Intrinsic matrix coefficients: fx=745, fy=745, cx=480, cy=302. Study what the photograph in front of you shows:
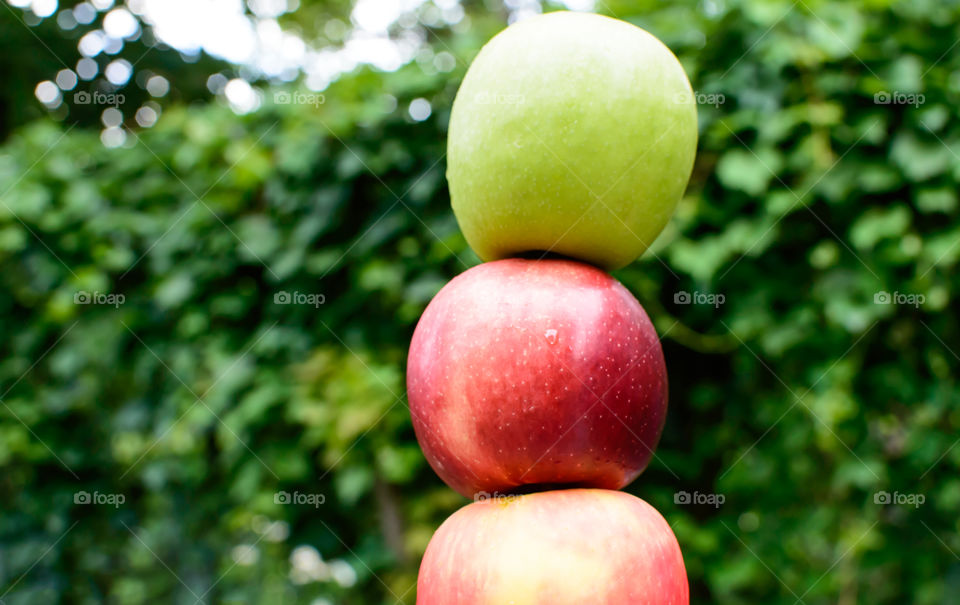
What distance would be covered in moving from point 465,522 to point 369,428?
1459 millimetres

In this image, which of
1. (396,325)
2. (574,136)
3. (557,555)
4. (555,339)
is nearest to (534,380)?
(555,339)

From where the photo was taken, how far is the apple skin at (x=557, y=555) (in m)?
0.96

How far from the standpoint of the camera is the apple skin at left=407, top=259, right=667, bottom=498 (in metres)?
1.03

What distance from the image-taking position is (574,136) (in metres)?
1.06

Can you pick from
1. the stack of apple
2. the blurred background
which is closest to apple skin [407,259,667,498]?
the stack of apple

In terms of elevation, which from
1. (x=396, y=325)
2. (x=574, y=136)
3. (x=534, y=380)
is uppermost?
(x=574, y=136)

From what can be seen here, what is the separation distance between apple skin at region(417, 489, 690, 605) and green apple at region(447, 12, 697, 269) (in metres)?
0.39

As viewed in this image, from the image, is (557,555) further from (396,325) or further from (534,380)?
(396,325)

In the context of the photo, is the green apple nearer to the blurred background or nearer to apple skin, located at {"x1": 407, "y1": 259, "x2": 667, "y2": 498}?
apple skin, located at {"x1": 407, "y1": 259, "x2": 667, "y2": 498}

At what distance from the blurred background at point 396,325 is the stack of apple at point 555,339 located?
1059 millimetres

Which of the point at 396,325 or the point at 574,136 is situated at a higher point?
the point at 574,136

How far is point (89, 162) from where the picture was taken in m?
3.25

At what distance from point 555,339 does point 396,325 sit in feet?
5.14

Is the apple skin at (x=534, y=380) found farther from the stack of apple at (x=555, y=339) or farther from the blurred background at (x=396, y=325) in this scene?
the blurred background at (x=396, y=325)
